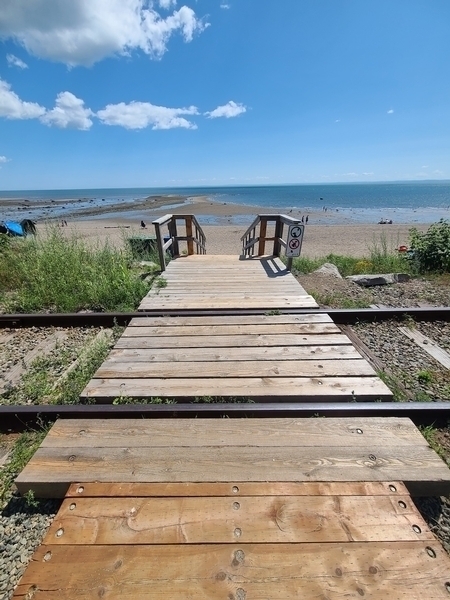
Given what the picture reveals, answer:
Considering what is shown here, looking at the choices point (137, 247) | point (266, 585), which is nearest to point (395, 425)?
point (266, 585)

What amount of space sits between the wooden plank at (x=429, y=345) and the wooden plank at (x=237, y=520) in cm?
209

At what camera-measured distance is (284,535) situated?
1.35 m

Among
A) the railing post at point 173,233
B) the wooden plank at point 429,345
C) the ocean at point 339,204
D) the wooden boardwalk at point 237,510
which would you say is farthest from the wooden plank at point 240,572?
the ocean at point 339,204

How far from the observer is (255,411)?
2.09 m

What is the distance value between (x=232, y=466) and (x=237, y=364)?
1.07 m

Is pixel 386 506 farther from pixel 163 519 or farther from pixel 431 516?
pixel 163 519

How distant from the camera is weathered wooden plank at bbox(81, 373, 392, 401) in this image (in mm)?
2301

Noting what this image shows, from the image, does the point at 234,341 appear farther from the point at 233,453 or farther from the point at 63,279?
the point at 63,279

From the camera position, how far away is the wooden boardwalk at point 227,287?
418 cm

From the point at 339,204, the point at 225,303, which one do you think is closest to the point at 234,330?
the point at 225,303

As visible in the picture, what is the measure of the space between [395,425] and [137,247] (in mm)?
8162

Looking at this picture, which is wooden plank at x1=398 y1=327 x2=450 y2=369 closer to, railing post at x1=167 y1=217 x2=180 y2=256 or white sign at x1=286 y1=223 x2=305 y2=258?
Answer: white sign at x1=286 y1=223 x2=305 y2=258

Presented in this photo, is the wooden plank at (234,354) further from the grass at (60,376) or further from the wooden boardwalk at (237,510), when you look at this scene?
the wooden boardwalk at (237,510)

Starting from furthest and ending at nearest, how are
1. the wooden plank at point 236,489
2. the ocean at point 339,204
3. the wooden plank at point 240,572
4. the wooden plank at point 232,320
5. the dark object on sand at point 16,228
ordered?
1. the ocean at point 339,204
2. the dark object on sand at point 16,228
3. the wooden plank at point 232,320
4. the wooden plank at point 236,489
5. the wooden plank at point 240,572
